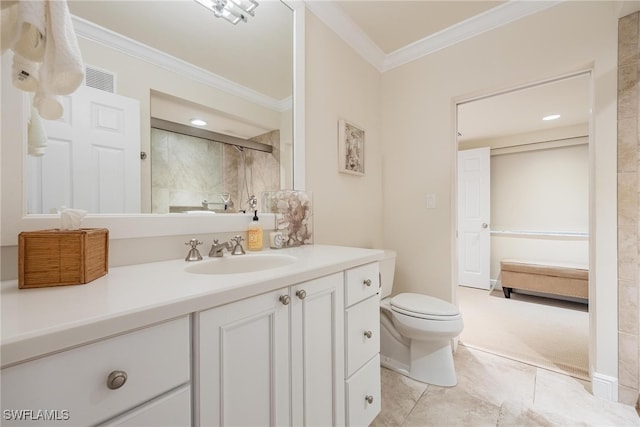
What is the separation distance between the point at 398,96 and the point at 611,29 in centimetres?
125

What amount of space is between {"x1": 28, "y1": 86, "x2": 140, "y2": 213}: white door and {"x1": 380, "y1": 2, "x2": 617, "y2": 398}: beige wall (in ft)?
6.20

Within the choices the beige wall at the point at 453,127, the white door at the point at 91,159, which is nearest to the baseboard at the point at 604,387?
the beige wall at the point at 453,127

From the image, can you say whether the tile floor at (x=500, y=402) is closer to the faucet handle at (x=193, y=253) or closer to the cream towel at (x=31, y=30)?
the faucet handle at (x=193, y=253)

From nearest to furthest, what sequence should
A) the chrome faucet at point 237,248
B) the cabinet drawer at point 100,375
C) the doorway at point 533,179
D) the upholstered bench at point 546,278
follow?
the cabinet drawer at point 100,375
the chrome faucet at point 237,248
the upholstered bench at point 546,278
the doorway at point 533,179

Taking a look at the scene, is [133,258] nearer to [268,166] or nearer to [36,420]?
[36,420]

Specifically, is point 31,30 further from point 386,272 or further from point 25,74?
point 386,272

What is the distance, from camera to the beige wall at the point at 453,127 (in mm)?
1460

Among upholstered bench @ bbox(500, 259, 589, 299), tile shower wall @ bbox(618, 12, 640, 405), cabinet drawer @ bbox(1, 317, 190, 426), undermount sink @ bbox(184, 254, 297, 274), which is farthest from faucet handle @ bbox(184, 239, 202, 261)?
upholstered bench @ bbox(500, 259, 589, 299)

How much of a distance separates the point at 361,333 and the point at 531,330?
2236 mm

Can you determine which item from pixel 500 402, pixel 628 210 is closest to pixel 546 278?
pixel 628 210

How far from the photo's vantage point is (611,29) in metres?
1.46

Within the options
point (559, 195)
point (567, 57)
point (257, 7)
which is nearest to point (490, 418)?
point (567, 57)

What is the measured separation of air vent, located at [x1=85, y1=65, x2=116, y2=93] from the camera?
91cm

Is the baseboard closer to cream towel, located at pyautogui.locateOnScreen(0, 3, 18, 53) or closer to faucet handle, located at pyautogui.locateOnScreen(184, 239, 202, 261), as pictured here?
faucet handle, located at pyautogui.locateOnScreen(184, 239, 202, 261)
